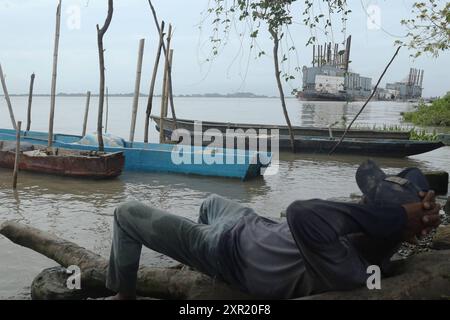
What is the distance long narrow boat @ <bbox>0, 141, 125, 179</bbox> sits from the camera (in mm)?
10773

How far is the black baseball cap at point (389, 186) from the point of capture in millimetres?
2246

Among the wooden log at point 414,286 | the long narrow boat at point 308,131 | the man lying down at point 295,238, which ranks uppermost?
the long narrow boat at point 308,131

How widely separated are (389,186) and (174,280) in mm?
1640

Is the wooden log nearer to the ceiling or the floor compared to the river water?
nearer to the ceiling

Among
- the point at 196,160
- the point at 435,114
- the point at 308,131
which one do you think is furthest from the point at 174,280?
the point at 435,114

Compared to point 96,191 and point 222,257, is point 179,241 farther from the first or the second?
point 96,191

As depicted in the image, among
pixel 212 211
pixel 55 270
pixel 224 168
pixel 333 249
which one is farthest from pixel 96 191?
pixel 333 249

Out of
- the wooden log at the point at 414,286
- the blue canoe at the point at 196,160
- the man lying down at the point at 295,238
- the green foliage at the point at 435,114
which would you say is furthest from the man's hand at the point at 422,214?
the green foliage at the point at 435,114

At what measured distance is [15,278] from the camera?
4742 millimetres

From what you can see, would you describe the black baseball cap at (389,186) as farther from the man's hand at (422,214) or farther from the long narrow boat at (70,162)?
the long narrow boat at (70,162)

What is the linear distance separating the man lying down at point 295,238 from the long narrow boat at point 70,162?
8.33 metres

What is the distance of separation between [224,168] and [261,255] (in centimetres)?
929

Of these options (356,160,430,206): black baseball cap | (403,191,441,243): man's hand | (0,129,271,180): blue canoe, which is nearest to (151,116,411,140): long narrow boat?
(0,129,271,180): blue canoe

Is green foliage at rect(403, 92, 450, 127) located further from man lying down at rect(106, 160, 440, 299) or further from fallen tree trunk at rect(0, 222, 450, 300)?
man lying down at rect(106, 160, 440, 299)
